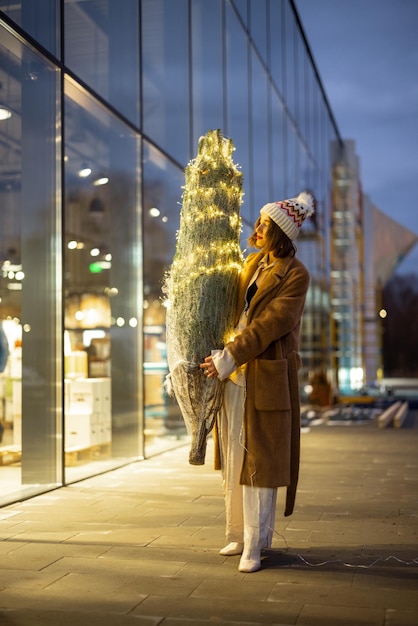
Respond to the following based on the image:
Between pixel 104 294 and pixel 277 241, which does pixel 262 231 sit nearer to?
pixel 277 241

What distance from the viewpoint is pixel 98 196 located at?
32.1 ft

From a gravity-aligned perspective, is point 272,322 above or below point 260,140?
below

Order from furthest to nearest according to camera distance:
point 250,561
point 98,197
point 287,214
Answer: point 98,197 < point 287,214 < point 250,561

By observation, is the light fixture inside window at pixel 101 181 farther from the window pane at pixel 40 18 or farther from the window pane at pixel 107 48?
the window pane at pixel 40 18

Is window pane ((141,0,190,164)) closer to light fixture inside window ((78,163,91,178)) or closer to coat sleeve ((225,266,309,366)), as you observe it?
light fixture inside window ((78,163,91,178))

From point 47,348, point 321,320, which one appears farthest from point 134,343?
point 321,320

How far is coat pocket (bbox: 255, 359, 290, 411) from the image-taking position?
15.0ft

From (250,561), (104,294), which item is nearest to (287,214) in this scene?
(250,561)

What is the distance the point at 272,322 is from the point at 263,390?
1.07 ft

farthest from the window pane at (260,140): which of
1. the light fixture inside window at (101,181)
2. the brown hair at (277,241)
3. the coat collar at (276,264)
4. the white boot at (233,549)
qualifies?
the white boot at (233,549)

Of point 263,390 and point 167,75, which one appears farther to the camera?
point 167,75

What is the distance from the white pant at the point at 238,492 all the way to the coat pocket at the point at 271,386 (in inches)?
7.2

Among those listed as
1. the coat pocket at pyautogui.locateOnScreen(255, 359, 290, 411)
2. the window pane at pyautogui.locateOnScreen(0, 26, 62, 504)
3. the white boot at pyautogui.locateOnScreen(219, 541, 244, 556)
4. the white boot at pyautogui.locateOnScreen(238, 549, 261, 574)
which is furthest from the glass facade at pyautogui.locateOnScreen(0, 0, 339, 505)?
the coat pocket at pyautogui.locateOnScreen(255, 359, 290, 411)

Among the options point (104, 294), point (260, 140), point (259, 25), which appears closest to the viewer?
point (104, 294)
